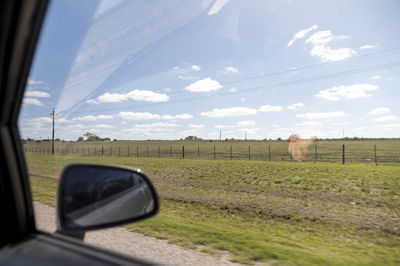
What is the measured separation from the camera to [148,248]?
12.1 ft

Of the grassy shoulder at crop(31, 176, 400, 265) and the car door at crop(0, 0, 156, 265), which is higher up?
the car door at crop(0, 0, 156, 265)

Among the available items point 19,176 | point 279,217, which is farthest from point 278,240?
point 19,176

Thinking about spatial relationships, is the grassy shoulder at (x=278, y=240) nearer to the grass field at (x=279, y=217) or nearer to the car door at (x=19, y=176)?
the grass field at (x=279, y=217)

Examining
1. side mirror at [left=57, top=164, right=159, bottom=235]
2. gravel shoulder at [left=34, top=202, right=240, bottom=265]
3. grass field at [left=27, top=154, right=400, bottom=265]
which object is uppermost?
side mirror at [left=57, top=164, right=159, bottom=235]

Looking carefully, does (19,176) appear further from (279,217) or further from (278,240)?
(279,217)

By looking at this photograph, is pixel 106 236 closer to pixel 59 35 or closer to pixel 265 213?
pixel 59 35

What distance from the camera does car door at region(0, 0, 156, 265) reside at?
3.88ft

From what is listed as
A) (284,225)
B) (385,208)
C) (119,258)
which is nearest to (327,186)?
(385,208)

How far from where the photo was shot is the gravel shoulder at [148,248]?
3.31 metres

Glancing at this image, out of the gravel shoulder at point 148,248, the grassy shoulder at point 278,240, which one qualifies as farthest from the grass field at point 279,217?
the gravel shoulder at point 148,248

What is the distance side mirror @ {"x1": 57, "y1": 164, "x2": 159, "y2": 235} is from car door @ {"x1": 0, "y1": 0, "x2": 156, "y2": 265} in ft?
0.40

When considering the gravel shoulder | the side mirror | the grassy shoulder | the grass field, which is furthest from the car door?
the gravel shoulder

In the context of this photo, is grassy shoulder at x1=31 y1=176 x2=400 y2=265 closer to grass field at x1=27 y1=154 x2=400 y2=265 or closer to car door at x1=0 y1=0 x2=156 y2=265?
grass field at x1=27 y1=154 x2=400 y2=265

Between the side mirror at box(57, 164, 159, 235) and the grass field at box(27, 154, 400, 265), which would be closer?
the side mirror at box(57, 164, 159, 235)
